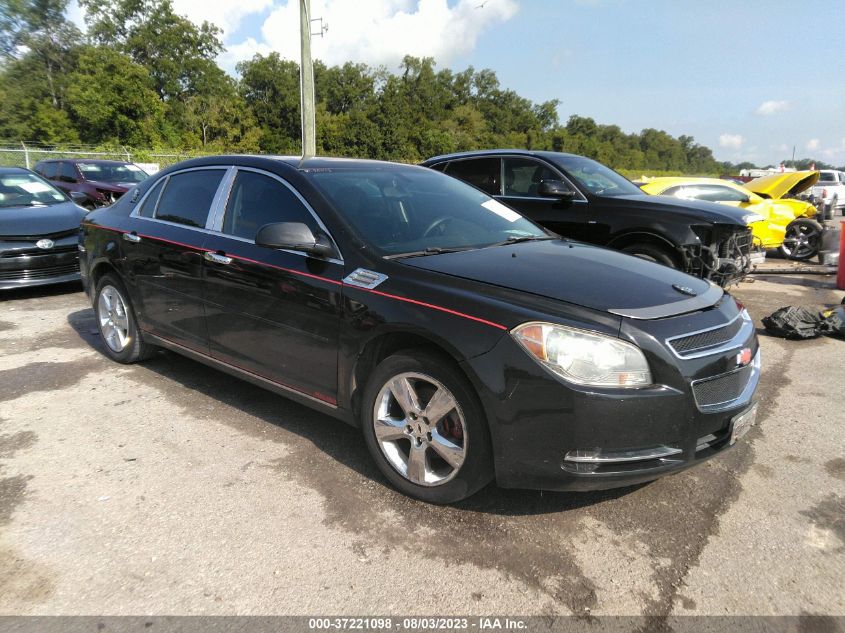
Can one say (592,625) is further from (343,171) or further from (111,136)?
(111,136)

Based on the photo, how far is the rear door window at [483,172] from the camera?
747 cm

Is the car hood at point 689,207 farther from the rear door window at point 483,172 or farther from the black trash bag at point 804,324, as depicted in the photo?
the rear door window at point 483,172

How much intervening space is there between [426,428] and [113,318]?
3.33 meters

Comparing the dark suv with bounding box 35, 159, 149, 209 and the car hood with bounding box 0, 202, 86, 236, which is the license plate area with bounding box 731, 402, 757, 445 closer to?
the car hood with bounding box 0, 202, 86, 236

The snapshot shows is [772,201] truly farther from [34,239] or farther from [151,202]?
[34,239]

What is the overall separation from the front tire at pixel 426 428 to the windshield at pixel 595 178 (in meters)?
4.83

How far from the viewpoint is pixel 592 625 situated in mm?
2166

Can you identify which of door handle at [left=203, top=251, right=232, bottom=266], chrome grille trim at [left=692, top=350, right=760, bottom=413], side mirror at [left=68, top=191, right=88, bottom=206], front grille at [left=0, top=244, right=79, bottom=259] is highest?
side mirror at [left=68, top=191, right=88, bottom=206]

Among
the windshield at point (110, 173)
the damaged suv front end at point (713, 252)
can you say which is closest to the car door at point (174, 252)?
the damaged suv front end at point (713, 252)

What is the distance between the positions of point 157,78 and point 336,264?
59.5 meters

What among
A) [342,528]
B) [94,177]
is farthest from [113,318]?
[94,177]

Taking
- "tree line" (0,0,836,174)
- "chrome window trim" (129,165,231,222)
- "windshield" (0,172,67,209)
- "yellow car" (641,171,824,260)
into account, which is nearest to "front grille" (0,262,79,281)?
"windshield" (0,172,67,209)

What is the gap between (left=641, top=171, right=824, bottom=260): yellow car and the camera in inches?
403

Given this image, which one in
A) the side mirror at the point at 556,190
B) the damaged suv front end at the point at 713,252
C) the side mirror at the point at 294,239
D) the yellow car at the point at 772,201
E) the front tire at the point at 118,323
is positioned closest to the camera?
the side mirror at the point at 294,239
